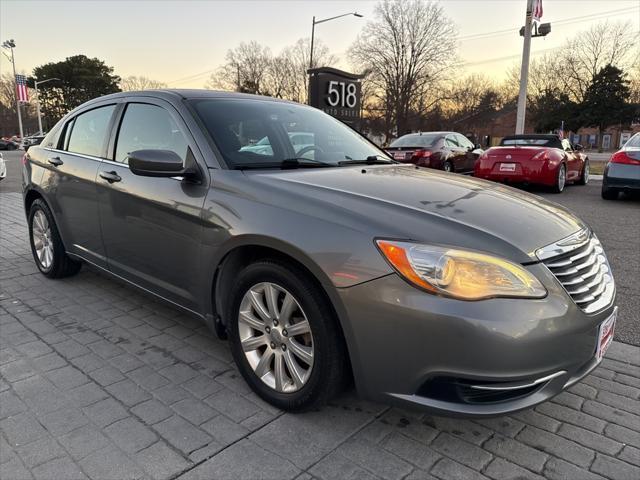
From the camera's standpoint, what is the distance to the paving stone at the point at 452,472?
6.47 feet

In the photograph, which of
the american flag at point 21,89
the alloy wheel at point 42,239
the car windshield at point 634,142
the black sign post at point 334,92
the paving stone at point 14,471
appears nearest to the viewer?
the paving stone at point 14,471

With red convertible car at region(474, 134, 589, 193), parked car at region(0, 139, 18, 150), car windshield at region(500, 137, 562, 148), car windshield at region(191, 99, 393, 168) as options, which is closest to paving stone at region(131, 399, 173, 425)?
car windshield at region(191, 99, 393, 168)

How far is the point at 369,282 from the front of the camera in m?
1.93

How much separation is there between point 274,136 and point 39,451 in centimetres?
213

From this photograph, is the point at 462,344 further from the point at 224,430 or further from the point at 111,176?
the point at 111,176

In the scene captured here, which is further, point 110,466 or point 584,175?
point 584,175

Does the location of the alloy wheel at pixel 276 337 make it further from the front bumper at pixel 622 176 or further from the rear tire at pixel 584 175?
the rear tire at pixel 584 175

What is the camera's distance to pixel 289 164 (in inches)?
112

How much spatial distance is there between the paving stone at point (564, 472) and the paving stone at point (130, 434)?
177 centimetres

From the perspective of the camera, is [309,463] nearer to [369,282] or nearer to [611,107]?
[369,282]


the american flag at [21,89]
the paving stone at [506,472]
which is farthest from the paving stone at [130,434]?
the american flag at [21,89]

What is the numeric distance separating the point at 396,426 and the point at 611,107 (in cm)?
5579

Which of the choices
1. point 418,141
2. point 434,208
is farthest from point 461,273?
point 418,141

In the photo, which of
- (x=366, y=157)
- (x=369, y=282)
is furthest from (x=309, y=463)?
(x=366, y=157)
